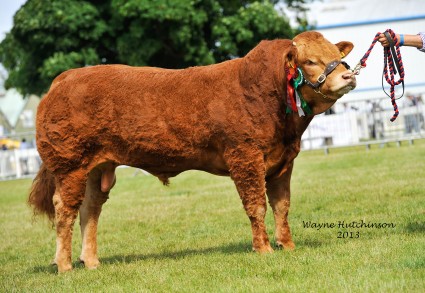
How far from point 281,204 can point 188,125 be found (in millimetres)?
1212

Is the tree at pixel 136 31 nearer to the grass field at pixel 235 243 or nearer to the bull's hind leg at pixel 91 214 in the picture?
the grass field at pixel 235 243

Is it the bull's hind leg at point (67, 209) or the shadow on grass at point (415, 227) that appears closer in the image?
the bull's hind leg at point (67, 209)

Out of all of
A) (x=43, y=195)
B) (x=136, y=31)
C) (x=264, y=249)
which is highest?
(x=136, y=31)

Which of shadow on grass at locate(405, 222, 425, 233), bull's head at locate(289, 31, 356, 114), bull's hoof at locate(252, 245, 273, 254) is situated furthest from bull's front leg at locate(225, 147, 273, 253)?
shadow on grass at locate(405, 222, 425, 233)

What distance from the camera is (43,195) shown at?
7508 mm

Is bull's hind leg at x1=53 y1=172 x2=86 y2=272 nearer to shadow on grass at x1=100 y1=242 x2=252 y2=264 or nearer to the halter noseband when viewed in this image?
shadow on grass at x1=100 y1=242 x2=252 y2=264

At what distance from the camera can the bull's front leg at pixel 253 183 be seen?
21.4 ft

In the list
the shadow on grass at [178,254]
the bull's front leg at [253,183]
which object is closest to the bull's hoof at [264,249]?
the bull's front leg at [253,183]

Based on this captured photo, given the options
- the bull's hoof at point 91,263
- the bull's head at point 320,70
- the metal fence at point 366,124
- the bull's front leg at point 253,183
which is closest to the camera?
the bull's head at point 320,70

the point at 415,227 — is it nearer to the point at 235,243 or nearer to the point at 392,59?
the point at 392,59

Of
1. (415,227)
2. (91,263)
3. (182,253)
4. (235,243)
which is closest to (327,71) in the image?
(415,227)

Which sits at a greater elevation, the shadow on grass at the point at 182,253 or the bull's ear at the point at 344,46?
the bull's ear at the point at 344,46

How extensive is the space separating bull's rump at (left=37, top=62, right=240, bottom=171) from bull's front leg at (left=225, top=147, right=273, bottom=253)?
0.30 m

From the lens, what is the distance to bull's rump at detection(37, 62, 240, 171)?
264 inches
